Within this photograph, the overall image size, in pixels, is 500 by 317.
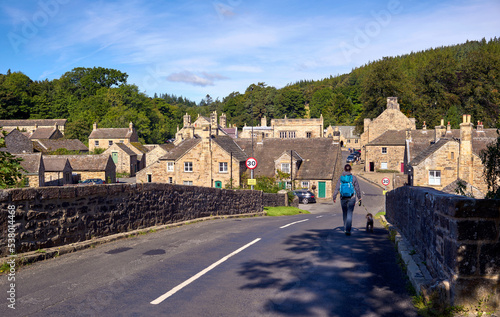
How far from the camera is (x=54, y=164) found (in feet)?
156

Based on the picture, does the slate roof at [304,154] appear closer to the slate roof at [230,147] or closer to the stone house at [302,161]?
the stone house at [302,161]

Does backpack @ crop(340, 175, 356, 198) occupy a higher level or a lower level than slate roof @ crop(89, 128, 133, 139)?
lower

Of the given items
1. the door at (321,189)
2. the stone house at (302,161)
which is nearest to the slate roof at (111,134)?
the stone house at (302,161)

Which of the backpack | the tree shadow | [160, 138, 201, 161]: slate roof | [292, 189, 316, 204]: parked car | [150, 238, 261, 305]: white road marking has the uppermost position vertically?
[160, 138, 201, 161]: slate roof

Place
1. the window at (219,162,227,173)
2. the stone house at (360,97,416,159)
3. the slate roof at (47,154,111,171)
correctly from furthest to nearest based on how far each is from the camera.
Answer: the stone house at (360,97,416,159)
the slate roof at (47,154,111,171)
the window at (219,162,227,173)

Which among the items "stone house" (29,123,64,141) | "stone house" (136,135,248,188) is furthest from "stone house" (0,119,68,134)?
"stone house" (136,135,248,188)

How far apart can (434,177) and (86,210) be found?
39.3 metres

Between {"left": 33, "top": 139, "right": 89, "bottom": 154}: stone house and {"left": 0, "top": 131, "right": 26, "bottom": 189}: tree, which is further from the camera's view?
{"left": 33, "top": 139, "right": 89, "bottom": 154}: stone house

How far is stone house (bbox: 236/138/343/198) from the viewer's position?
4925 cm

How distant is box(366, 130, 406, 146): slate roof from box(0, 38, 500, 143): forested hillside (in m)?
17.6

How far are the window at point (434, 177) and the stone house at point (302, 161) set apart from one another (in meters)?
10.8

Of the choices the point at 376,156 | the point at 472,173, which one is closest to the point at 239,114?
the point at 376,156

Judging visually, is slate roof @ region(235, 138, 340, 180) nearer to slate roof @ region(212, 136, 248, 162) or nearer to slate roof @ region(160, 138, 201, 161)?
slate roof @ region(212, 136, 248, 162)

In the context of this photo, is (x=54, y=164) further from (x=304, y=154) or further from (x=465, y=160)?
(x=465, y=160)
